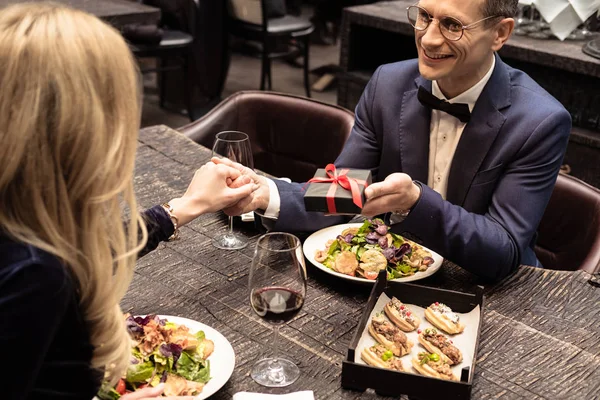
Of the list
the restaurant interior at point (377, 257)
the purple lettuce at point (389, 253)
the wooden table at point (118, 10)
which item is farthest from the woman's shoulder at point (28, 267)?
the wooden table at point (118, 10)

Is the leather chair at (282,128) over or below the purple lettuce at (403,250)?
below

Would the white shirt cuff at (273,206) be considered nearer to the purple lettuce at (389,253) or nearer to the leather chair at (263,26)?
the purple lettuce at (389,253)

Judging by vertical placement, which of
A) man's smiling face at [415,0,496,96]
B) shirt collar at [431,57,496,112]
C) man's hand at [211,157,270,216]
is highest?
man's smiling face at [415,0,496,96]

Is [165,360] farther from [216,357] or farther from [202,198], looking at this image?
[202,198]

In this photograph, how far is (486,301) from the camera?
63.9 inches

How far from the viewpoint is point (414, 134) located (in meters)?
2.11

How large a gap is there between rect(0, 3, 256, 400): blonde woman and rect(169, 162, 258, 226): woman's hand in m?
0.53

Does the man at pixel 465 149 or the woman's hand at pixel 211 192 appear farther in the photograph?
the man at pixel 465 149

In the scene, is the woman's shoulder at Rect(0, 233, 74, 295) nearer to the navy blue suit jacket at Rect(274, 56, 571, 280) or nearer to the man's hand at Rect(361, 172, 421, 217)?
the man's hand at Rect(361, 172, 421, 217)

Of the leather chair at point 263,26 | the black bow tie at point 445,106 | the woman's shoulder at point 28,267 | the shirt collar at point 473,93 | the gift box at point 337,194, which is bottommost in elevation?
the leather chair at point 263,26

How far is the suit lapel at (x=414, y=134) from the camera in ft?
6.90

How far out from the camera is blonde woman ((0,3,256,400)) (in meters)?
0.95

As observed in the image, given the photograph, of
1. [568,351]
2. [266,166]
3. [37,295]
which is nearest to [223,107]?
[266,166]

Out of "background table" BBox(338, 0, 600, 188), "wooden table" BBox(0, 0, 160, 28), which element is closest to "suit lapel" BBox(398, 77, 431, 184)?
"background table" BBox(338, 0, 600, 188)
